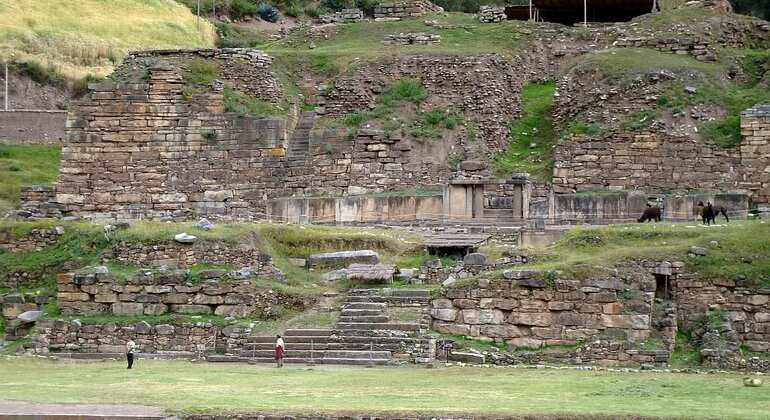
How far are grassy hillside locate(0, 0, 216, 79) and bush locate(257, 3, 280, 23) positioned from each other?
410 cm

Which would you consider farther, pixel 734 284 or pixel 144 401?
pixel 734 284

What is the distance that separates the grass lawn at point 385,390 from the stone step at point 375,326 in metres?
1.59

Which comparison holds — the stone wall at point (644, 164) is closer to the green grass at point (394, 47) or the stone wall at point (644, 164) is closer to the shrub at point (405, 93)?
the shrub at point (405, 93)

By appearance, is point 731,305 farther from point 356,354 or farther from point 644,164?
point 644,164

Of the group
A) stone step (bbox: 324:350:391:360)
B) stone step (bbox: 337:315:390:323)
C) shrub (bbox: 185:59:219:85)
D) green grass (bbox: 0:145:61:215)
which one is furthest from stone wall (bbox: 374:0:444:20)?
stone step (bbox: 324:350:391:360)

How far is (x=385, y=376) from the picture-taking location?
1146 inches

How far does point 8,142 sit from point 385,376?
2955 cm

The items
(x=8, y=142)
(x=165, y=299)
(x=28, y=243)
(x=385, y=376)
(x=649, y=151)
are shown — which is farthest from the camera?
(x=8, y=142)

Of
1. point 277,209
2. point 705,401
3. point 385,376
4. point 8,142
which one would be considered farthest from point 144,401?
point 8,142

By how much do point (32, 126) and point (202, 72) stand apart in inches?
492

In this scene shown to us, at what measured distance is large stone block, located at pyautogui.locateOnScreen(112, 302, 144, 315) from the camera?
34.2m

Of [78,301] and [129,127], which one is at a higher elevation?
[129,127]

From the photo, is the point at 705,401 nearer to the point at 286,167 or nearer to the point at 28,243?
the point at 28,243

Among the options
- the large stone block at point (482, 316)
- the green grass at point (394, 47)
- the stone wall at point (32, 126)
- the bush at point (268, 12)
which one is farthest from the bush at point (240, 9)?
the large stone block at point (482, 316)
